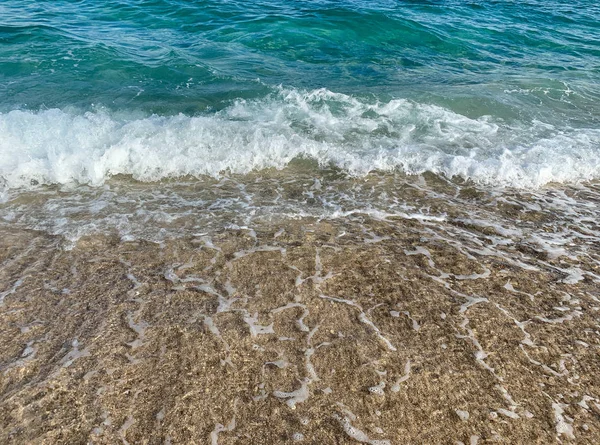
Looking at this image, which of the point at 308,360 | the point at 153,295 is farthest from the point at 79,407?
the point at 308,360

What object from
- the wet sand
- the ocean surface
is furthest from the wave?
the wet sand

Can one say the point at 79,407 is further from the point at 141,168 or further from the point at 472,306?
the point at 141,168

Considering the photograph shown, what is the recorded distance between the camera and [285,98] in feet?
30.5

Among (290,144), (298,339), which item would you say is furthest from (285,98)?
(298,339)

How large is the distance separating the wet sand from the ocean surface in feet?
3.40

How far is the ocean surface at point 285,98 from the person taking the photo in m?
6.47

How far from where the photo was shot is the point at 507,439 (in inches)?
115

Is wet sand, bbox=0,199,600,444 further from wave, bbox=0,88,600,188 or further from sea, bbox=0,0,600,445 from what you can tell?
wave, bbox=0,88,600,188

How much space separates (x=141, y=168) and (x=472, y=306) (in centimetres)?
483

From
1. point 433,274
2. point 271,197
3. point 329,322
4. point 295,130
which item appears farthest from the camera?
point 295,130

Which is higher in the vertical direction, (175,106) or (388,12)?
(388,12)

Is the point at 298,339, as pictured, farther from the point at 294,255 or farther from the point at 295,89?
the point at 295,89

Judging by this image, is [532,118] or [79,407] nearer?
[79,407]

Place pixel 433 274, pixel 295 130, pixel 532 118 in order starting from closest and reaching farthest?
pixel 433 274, pixel 295 130, pixel 532 118
